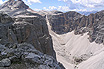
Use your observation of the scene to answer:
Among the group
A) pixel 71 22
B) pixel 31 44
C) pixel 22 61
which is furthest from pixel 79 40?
pixel 22 61

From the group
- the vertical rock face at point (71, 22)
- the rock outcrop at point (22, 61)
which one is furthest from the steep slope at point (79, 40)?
the rock outcrop at point (22, 61)

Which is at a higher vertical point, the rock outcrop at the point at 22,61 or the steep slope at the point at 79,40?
the rock outcrop at the point at 22,61

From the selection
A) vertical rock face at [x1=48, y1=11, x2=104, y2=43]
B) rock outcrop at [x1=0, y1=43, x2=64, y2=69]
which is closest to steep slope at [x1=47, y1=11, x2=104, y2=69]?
vertical rock face at [x1=48, y1=11, x2=104, y2=43]

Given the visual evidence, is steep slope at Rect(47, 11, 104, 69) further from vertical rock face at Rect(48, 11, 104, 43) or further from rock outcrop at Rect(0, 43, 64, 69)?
rock outcrop at Rect(0, 43, 64, 69)

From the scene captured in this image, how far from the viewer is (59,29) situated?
85188 millimetres

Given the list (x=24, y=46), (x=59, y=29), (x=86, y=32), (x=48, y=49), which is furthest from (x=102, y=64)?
(x=59, y=29)

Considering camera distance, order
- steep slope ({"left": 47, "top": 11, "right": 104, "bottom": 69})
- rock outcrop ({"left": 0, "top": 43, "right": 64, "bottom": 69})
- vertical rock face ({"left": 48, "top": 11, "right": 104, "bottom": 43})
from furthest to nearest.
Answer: vertical rock face ({"left": 48, "top": 11, "right": 104, "bottom": 43}) → steep slope ({"left": 47, "top": 11, "right": 104, "bottom": 69}) → rock outcrop ({"left": 0, "top": 43, "right": 64, "bottom": 69})

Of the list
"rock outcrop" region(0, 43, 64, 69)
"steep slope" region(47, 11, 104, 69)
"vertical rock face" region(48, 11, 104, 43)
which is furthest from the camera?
"vertical rock face" region(48, 11, 104, 43)

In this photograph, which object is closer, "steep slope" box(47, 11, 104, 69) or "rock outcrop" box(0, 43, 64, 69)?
"rock outcrop" box(0, 43, 64, 69)

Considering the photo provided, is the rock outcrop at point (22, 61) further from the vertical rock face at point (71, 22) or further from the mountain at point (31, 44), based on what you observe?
the vertical rock face at point (71, 22)

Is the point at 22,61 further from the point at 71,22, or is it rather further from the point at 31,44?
the point at 71,22

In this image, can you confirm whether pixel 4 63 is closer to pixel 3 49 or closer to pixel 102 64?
pixel 3 49

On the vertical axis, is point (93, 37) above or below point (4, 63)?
below

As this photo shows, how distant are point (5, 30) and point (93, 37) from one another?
1652 inches
